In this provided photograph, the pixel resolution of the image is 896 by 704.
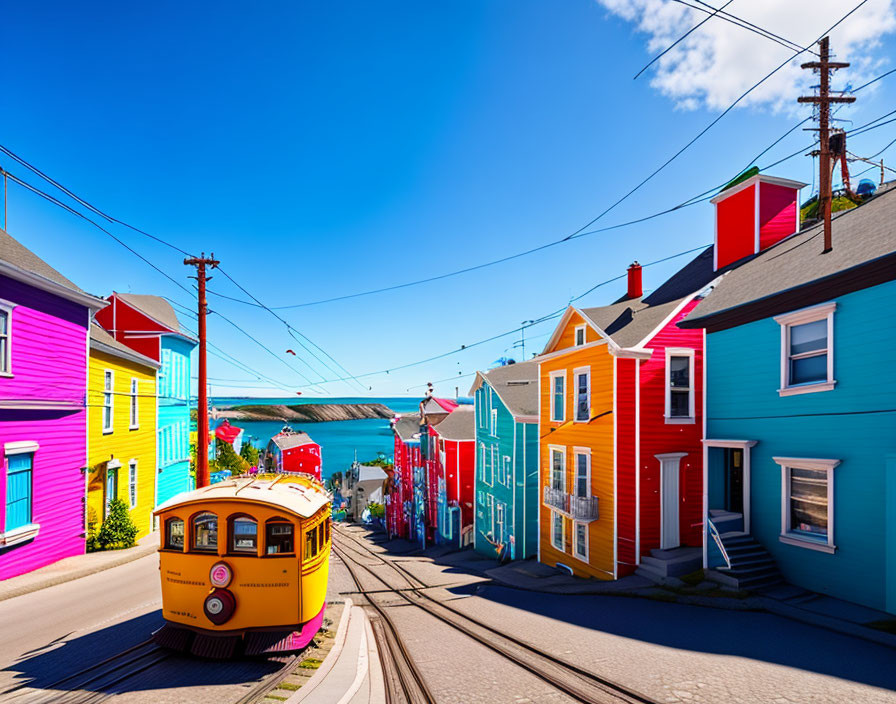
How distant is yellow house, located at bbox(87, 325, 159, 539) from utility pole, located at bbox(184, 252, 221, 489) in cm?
225

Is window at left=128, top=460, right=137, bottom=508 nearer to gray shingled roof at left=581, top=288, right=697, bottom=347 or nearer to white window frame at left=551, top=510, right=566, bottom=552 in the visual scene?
white window frame at left=551, top=510, right=566, bottom=552

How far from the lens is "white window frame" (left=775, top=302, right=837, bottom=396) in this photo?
38.7ft

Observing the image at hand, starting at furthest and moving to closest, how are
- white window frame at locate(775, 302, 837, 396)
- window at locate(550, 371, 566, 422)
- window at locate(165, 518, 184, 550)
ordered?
window at locate(550, 371, 566, 422)
white window frame at locate(775, 302, 837, 396)
window at locate(165, 518, 184, 550)

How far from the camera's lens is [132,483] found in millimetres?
23109

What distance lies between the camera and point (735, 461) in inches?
618

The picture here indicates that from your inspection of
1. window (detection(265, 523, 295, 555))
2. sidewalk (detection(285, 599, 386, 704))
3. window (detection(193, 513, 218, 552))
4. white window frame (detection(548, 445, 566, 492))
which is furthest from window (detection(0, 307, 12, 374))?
white window frame (detection(548, 445, 566, 492))

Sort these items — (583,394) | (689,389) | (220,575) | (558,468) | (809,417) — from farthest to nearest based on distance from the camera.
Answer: (558,468)
(583,394)
(689,389)
(809,417)
(220,575)

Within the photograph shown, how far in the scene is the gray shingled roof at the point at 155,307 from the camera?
28.4 metres

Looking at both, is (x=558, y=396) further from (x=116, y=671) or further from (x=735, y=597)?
(x=116, y=671)

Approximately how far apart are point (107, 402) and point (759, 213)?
25.3 metres

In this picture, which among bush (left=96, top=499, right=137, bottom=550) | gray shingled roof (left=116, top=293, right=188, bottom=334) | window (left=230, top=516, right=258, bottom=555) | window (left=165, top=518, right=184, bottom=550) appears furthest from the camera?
gray shingled roof (left=116, top=293, right=188, bottom=334)

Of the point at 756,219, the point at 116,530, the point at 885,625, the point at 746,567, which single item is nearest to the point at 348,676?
the point at 885,625

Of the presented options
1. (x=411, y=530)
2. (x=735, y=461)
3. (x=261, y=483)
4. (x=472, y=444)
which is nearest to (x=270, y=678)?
(x=261, y=483)

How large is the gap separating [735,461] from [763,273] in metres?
5.61
